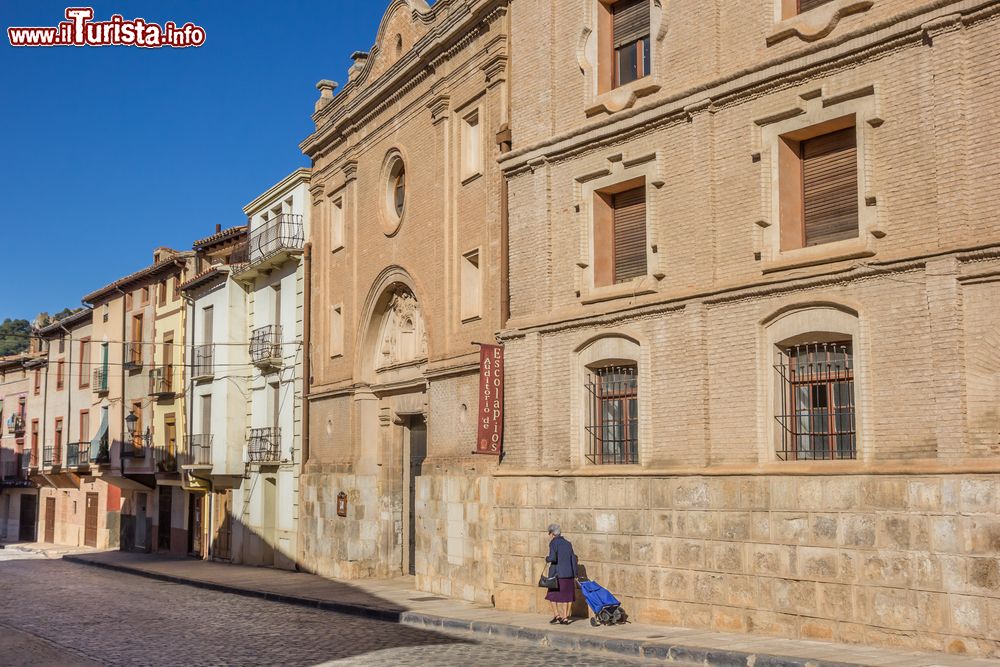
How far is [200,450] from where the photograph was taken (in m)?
36.7

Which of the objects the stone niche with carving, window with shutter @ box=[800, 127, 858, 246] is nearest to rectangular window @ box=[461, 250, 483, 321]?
the stone niche with carving

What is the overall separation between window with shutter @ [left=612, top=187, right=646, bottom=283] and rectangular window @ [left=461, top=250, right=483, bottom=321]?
14.8 ft

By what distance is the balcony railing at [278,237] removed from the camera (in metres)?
31.8

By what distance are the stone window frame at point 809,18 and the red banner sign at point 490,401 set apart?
24.0ft

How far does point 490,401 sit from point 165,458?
23.3 meters

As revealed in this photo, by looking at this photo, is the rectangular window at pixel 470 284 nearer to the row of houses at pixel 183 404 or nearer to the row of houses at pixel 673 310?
the row of houses at pixel 673 310

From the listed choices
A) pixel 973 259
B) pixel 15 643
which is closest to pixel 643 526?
pixel 973 259

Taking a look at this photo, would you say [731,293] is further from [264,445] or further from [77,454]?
[77,454]

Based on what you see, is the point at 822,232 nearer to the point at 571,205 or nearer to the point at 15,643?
the point at 571,205

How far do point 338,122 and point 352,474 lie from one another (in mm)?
8885

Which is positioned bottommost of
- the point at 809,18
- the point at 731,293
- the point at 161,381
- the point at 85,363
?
the point at 731,293

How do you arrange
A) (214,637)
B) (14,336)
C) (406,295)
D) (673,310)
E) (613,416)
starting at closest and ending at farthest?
(673,310) → (214,637) → (613,416) → (406,295) → (14,336)

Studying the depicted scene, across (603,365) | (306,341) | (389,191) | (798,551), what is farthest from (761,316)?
(306,341)

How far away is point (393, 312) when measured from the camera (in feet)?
88.3
